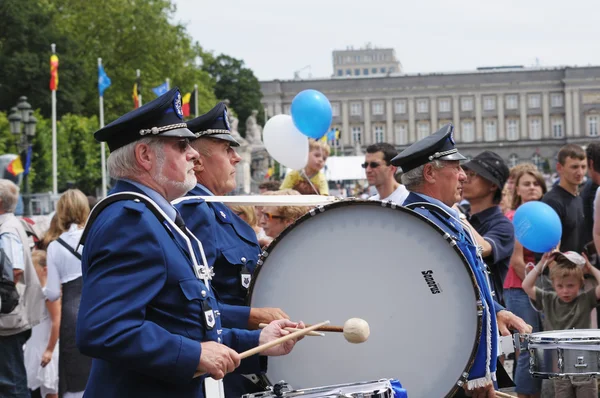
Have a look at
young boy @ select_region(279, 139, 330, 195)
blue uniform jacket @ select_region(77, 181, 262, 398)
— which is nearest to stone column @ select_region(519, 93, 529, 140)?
young boy @ select_region(279, 139, 330, 195)

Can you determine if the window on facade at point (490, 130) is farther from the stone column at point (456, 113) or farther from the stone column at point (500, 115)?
the stone column at point (456, 113)

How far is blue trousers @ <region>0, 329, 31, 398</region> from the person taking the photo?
7031mm

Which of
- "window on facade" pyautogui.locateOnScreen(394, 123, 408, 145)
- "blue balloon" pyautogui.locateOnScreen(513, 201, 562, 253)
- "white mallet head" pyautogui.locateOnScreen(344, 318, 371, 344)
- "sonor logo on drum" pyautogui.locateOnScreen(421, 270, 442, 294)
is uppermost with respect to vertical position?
"window on facade" pyautogui.locateOnScreen(394, 123, 408, 145)

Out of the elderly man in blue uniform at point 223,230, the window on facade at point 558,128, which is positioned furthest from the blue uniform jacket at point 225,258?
the window on facade at point 558,128

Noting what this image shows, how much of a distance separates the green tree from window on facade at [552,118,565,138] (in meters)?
44.6

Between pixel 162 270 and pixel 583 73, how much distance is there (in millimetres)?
116588

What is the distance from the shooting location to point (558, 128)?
119 meters

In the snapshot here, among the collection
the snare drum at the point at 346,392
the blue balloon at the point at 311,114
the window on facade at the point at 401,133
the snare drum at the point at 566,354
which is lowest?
the snare drum at the point at 566,354

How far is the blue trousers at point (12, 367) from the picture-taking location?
7031 millimetres

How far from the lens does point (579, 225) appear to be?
26.0 ft

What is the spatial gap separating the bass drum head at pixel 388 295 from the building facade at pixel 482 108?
111436mm

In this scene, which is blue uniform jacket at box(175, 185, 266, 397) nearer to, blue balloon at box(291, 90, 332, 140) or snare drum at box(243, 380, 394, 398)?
snare drum at box(243, 380, 394, 398)

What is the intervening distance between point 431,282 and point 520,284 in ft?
13.9

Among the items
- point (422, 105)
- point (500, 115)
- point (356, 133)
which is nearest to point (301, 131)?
point (422, 105)
